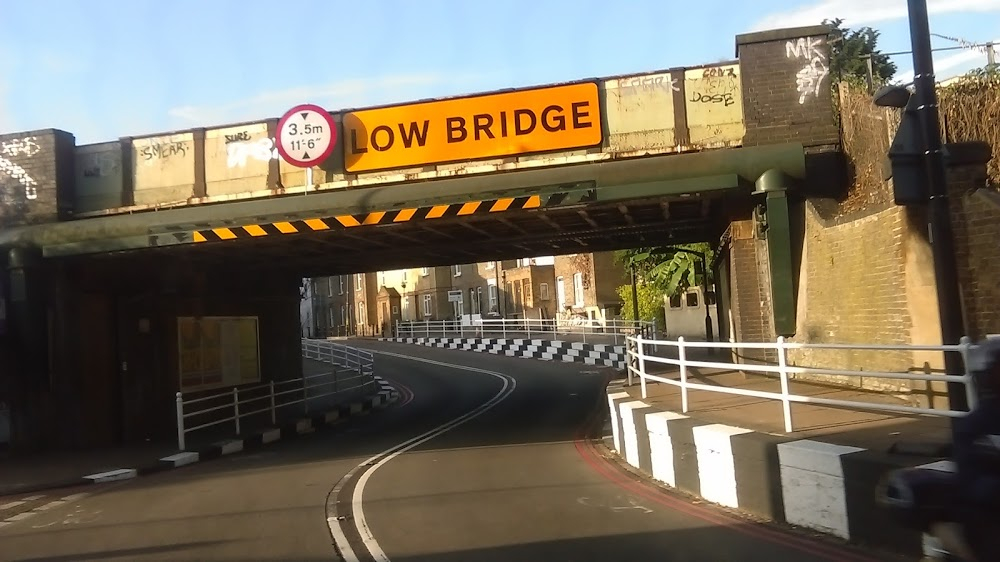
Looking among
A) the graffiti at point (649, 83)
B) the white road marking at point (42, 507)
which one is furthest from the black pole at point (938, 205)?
the white road marking at point (42, 507)

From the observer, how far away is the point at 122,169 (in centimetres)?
1502

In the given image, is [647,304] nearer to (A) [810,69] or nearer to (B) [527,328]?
(B) [527,328]

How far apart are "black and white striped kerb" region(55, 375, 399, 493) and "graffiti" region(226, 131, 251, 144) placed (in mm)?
5443

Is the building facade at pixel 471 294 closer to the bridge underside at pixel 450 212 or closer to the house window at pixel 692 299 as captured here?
the house window at pixel 692 299

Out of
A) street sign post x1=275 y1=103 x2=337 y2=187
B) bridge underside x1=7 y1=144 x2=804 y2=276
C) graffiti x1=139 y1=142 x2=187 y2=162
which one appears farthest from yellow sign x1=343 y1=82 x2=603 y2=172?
graffiti x1=139 y1=142 x2=187 y2=162

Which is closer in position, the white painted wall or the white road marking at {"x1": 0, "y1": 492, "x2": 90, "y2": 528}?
the white road marking at {"x1": 0, "y1": 492, "x2": 90, "y2": 528}

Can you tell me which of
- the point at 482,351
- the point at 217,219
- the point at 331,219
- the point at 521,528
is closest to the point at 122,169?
the point at 217,219

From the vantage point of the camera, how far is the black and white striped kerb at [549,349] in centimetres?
3043

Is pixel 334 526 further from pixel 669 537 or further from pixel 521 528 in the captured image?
pixel 669 537

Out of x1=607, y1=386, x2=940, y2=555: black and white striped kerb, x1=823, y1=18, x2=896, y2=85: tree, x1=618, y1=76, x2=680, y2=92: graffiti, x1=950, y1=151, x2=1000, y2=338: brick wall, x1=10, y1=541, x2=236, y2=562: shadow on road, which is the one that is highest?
x1=823, y1=18, x2=896, y2=85: tree

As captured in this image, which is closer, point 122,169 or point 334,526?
point 334,526

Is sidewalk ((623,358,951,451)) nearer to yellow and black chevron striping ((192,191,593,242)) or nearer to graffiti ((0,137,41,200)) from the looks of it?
yellow and black chevron striping ((192,191,593,242))

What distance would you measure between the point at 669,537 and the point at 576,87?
28.7 feet

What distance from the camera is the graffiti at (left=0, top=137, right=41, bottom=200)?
14.8m
